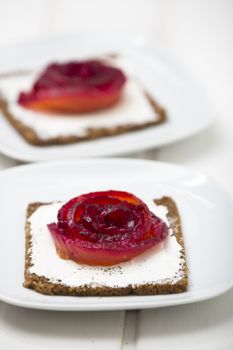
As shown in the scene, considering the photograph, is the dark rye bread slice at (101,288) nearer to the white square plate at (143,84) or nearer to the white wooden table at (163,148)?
the white wooden table at (163,148)

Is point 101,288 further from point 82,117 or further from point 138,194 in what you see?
point 82,117

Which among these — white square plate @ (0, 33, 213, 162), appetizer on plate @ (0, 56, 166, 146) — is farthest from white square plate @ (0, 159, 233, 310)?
appetizer on plate @ (0, 56, 166, 146)

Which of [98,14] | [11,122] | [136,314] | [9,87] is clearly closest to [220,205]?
[136,314]

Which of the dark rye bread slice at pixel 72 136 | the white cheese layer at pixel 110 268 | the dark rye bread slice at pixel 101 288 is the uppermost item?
the dark rye bread slice at pixel 72 136

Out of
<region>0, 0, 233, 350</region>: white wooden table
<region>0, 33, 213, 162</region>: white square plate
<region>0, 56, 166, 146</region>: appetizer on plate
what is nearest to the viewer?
<region>0, 0, 233, 350</region>: white wooden table

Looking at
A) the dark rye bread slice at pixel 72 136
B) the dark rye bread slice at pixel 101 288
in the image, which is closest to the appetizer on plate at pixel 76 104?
the dark rye bread slice at pixel 72 136

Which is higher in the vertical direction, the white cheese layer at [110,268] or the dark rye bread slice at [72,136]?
the dark rye bread slice at [72,136]

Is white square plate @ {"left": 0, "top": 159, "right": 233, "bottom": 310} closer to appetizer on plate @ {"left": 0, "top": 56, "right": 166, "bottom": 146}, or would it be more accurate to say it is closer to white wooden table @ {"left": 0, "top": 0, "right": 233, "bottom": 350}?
white wooden table @ {"left": 0, "top": 0, "right": 233, "bottom": 350}
